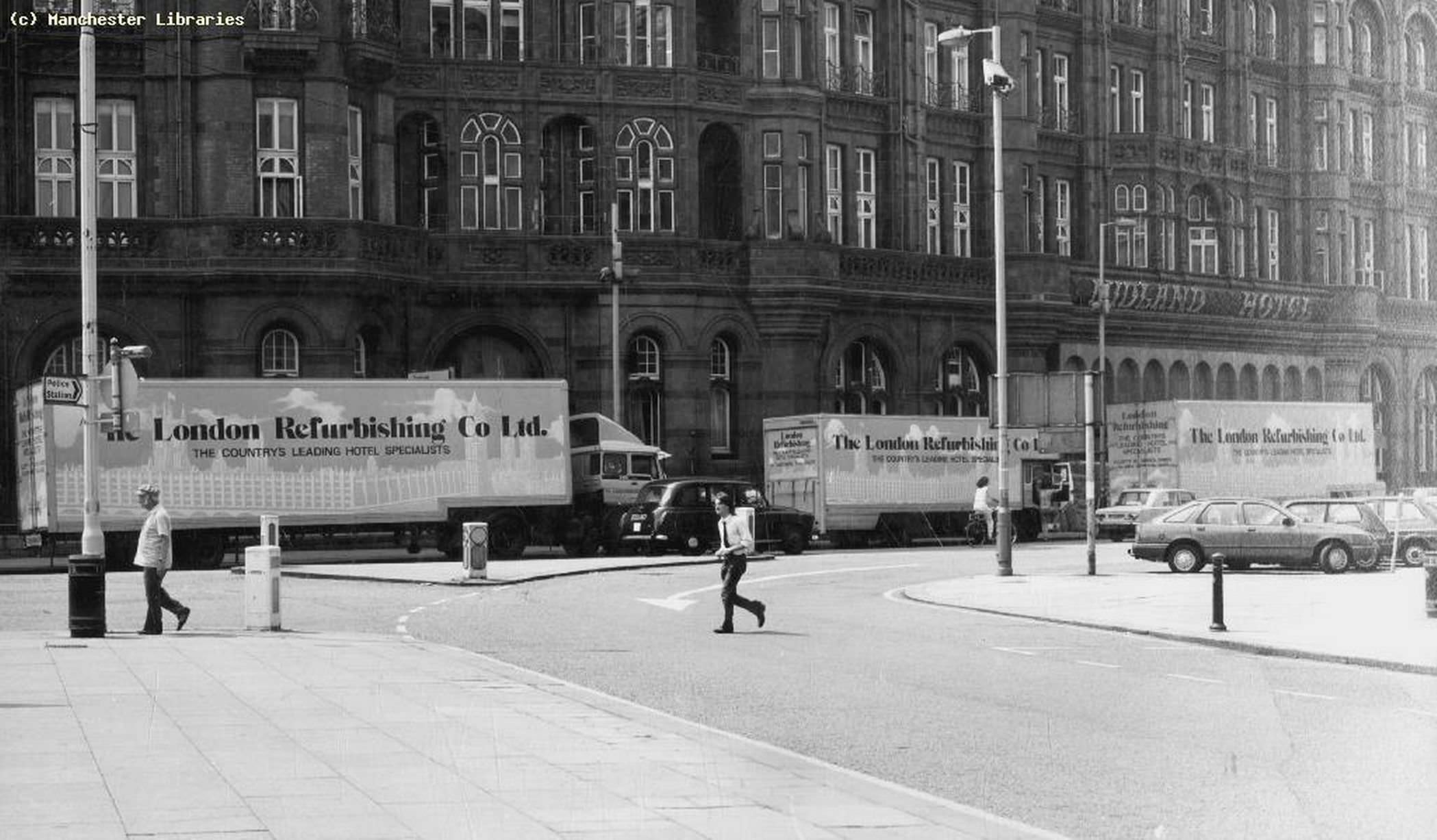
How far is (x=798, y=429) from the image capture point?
53.9m

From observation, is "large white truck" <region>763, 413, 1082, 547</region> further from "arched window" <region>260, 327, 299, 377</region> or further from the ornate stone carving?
"arched window" <region>260, 327, 299, 377</region>

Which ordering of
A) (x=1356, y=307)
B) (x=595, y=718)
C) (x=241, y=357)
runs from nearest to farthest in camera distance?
(x=595, y=718) → (x=241, y=357) → (x=1356, y=307)

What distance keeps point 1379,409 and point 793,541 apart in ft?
132

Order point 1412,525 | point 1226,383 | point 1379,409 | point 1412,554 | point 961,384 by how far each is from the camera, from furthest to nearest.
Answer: point 1379,409 < point 1226,383 < point 961,384 < point 1412,525 < point 1412,554

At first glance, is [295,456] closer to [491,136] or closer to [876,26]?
[491,136]

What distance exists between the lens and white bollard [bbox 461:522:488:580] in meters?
35.9

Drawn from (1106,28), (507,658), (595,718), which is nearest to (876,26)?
(1106,28)

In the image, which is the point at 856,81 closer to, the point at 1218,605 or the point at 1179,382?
the point at 1179,382

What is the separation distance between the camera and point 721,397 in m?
58.5

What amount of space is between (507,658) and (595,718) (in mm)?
6259

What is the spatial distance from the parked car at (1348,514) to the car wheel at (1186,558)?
2.37 m

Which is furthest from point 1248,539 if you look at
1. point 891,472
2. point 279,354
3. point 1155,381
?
point 1155,381

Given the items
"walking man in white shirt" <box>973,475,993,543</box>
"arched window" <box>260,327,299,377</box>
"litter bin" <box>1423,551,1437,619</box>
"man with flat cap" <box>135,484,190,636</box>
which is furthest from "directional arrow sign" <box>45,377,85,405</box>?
"walking man in white shirt" <box>973,475,993,543</box>

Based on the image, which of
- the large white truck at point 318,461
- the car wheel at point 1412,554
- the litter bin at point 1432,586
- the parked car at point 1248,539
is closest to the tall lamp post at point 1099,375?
the parked car at point 1248,539
